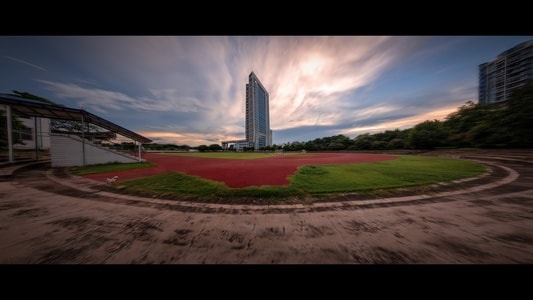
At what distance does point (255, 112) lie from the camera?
3750 inches

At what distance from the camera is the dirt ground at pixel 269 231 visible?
8.26 ft

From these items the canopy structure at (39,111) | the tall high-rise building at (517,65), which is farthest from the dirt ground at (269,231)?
the tall high-rise building at (517,65)

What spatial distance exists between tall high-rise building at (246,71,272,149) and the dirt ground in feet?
286

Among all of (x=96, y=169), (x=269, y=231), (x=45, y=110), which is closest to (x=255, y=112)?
(x=45, y=110)

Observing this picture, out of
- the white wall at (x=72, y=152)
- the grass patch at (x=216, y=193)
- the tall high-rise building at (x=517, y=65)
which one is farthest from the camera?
the white wall at (x=72, y=152)

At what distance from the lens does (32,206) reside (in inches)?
182

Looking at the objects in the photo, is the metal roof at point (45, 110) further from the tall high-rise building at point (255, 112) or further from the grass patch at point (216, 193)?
the tall high-rise building at point (255, 112)

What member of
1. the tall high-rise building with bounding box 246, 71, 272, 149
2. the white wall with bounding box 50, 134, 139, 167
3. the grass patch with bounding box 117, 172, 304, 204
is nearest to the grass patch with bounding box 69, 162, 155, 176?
the white wall with bounding box 50, 134, 139, 167

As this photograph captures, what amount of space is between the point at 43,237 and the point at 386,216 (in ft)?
25.6

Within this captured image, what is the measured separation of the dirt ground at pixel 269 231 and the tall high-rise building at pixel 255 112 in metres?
87.3

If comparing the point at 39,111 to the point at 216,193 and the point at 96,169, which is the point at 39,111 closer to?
the point at 96,169
